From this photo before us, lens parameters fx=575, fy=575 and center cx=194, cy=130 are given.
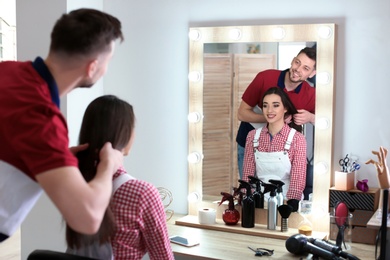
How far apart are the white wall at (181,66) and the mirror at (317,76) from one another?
5cm

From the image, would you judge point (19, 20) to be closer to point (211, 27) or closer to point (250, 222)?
point (211, 27)

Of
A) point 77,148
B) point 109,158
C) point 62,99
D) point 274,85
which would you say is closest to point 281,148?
point 274,85

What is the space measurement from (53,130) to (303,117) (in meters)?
1.42

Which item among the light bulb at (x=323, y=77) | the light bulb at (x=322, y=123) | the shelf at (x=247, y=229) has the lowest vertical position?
the shelf at (x=247, y=229)

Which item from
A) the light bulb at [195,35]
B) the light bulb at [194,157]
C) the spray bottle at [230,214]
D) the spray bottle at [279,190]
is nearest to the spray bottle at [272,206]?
the spray bottle at [279,190]

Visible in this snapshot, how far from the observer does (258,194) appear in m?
2.42

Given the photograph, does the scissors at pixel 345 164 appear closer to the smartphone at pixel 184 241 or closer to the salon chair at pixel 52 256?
the smartphone at pixel 184 241

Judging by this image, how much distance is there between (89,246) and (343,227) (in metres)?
1.05

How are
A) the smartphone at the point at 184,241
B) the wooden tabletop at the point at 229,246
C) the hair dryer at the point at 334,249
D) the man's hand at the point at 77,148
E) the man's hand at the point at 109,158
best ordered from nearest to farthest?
the man's hand at the point at 109,158
the man's hand at the point at 77,148
the hair dryer at the point at 334,249
the wooden tabletop at the point at 229,246
the smartphone at the point at 184,241

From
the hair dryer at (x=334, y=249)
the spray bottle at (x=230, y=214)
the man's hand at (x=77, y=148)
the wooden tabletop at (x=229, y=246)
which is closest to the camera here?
the man's hand at (x=77, y=148)

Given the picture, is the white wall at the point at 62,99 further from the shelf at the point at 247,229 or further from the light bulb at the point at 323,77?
the light bulb at the point at 323,77

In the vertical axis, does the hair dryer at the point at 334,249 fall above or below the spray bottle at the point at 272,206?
below

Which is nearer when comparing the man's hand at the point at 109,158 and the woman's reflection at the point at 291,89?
the man's hand at the point at 109,158

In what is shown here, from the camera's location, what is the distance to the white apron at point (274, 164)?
7.77 feet
